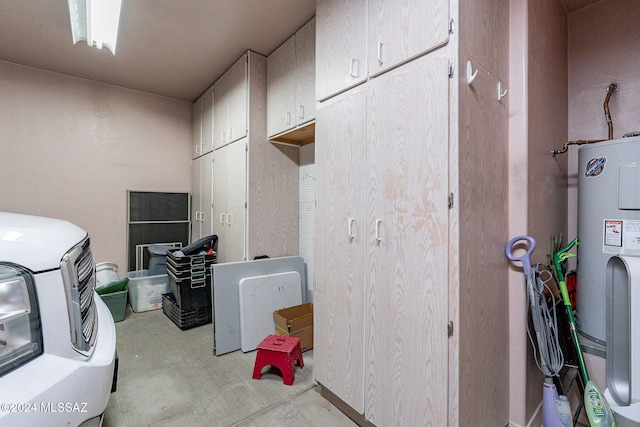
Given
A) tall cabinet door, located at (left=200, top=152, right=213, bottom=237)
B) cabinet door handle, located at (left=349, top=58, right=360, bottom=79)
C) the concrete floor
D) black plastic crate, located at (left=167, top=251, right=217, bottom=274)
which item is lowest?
the concrete floor

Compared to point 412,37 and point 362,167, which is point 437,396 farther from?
point 412,37

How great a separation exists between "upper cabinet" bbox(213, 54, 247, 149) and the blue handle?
2.52m

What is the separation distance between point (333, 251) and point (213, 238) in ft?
6.69

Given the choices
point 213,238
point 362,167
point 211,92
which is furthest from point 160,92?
point 362,167

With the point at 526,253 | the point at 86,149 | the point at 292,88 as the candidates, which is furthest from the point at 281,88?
the point at 86,149

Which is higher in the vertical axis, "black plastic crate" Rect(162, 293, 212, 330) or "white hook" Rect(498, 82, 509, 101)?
"white hook" Rect(498, 82, 509, 101)

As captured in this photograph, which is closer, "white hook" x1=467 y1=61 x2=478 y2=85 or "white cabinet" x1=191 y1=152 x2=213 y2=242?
"white hook" x1=467 y1=61 x2=478 y2=85

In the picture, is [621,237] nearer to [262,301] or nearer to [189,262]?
[262,301]

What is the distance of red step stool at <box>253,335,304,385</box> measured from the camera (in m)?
2.09

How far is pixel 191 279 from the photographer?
10.0 feet

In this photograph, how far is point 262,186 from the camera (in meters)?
3.03

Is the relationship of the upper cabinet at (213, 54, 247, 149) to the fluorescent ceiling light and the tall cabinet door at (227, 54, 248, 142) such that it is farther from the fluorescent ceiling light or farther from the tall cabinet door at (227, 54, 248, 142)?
the fluorescent ceiling light

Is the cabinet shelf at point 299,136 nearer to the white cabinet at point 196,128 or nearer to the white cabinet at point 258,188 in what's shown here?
the white cabinet at point 258,188

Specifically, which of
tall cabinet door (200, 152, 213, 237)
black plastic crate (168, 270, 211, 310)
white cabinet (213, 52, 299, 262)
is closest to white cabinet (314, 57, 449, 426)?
white cabinet (213, 52, 299, 262)
